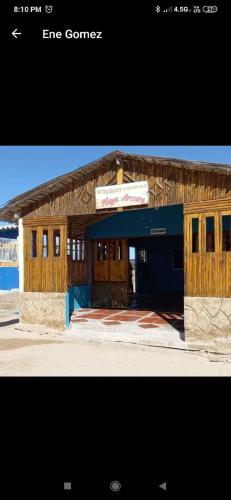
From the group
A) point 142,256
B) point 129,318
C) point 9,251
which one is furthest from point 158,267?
point 9,251

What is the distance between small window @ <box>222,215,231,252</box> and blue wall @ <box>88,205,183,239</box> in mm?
3333

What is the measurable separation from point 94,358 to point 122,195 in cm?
430

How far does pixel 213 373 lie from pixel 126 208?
191 inches

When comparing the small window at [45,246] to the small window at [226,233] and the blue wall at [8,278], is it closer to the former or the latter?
the small window at [226,233]

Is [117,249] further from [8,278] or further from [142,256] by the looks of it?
[8,278]

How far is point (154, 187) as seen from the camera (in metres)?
8.91

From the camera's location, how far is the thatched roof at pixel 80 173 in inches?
314

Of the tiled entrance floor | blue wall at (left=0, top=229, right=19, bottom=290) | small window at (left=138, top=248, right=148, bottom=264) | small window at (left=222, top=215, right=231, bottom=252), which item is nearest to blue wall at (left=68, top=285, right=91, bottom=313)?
the tiled entrance floor
